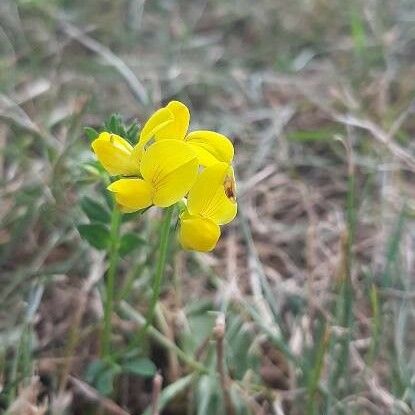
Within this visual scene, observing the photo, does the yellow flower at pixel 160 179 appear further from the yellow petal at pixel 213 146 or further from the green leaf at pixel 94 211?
the green leaf at pixel 94 211

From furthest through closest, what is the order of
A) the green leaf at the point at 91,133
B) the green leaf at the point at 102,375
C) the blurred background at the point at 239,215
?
the blurred background at the point at 239,215 < the green leaf at the point at 102,375 < the green leaf at the point at 91,133

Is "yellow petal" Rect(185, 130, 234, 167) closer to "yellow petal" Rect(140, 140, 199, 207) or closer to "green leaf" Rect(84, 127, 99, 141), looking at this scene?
"yellow petal" Rect(140, 140, 199, 207)

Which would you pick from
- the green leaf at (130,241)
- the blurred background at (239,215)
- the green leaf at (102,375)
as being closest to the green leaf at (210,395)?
the blurred background at (239,215)

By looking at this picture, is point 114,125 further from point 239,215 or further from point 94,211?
point 239,215

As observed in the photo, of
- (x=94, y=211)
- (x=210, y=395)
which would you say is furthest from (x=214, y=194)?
(x=210, y=395)

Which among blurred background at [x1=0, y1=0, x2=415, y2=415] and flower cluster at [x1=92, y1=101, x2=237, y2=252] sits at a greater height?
flower cluster at [x1=92, y1=101, x2=237, y2=252]

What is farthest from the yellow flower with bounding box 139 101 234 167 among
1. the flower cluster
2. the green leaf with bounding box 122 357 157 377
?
the green leaf with bounding box 122 357 157 377

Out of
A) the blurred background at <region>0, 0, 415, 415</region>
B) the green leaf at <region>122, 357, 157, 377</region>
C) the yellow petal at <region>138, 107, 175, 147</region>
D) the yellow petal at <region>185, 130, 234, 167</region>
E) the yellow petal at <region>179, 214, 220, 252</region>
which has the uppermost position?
the yellow petal at <region>138, 107, 175, 147</region>
